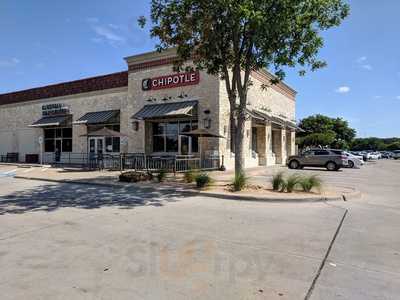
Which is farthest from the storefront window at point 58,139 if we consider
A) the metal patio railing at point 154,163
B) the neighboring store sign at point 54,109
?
the metal patio railing at point 154,163

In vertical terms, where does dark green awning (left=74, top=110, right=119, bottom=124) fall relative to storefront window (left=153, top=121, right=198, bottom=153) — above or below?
above

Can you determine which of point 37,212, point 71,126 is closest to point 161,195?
point 37,212

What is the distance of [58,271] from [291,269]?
10.9ft

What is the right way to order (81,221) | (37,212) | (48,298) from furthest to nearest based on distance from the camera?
(37,212) < (81,221) < (48,298)

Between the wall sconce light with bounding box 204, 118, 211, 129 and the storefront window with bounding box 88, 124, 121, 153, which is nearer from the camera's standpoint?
the wall sconce light with bounding box 204, 118, 211, 129

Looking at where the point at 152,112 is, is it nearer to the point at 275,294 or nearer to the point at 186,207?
the point at 186,207

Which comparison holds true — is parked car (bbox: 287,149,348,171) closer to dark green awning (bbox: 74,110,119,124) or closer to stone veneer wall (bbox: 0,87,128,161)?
stone veneer wall (bbox: 0,87,128,161)

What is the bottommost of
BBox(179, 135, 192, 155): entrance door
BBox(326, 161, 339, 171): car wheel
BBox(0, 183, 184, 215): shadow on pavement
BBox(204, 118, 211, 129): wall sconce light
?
BBox(0, 183, 184, 215): shadow on pavement

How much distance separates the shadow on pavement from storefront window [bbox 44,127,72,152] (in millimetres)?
16740

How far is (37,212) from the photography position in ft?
29.2

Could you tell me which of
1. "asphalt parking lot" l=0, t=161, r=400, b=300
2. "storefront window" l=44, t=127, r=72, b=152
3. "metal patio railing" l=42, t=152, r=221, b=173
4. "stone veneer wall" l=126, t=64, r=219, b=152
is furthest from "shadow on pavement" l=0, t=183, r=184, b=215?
"storefront window" l=44, t=127, r=72, b=152

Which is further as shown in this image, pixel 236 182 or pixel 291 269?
pixel 236 182

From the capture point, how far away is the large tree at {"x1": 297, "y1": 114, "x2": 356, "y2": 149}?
54891mm

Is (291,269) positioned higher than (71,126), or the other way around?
(71,126)
